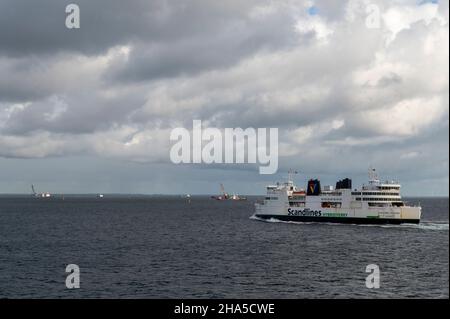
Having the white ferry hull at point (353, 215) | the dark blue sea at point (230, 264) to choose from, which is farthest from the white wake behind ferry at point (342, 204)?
the dark blue sea at point (230, 264)

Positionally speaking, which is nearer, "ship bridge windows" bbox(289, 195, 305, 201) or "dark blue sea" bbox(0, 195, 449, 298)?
"dark blue sea" bbox(0, 195, 449, 298)

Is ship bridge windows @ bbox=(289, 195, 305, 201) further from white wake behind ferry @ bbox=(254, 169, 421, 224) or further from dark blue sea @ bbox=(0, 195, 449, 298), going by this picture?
dark blue sea @ bbox=(0, 195, 449, 298)

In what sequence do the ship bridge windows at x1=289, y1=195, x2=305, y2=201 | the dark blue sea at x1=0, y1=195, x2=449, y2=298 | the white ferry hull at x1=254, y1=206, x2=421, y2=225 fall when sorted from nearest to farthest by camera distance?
the dark blue sea at x1=0, y1=195, x2=449, y2=298 → the white ferry hull at x1=254, y1=206, x2=421, y2=225 → the ship bridge windows at x1=289, y1=195, x2=305, y2=201

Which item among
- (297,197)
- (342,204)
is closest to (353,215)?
(342,204)

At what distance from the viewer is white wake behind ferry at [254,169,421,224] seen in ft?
355

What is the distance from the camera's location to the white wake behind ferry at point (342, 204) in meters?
108

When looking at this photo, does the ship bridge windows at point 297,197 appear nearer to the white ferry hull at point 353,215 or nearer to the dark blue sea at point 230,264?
the white ferry hull at point 353,215

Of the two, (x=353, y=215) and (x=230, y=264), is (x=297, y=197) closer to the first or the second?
(x=353, y=215)

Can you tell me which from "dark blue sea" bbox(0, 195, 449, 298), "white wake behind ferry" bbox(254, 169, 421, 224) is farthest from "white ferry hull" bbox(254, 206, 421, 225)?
"dark blue sea" bbox(0, 195, 449, 298)

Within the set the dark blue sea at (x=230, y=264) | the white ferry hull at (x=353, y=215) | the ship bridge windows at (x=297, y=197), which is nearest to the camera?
the dark blue sea at (x=230, y=264)

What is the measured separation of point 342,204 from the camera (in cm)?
11425

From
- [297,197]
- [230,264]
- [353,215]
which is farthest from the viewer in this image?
[297,197]
